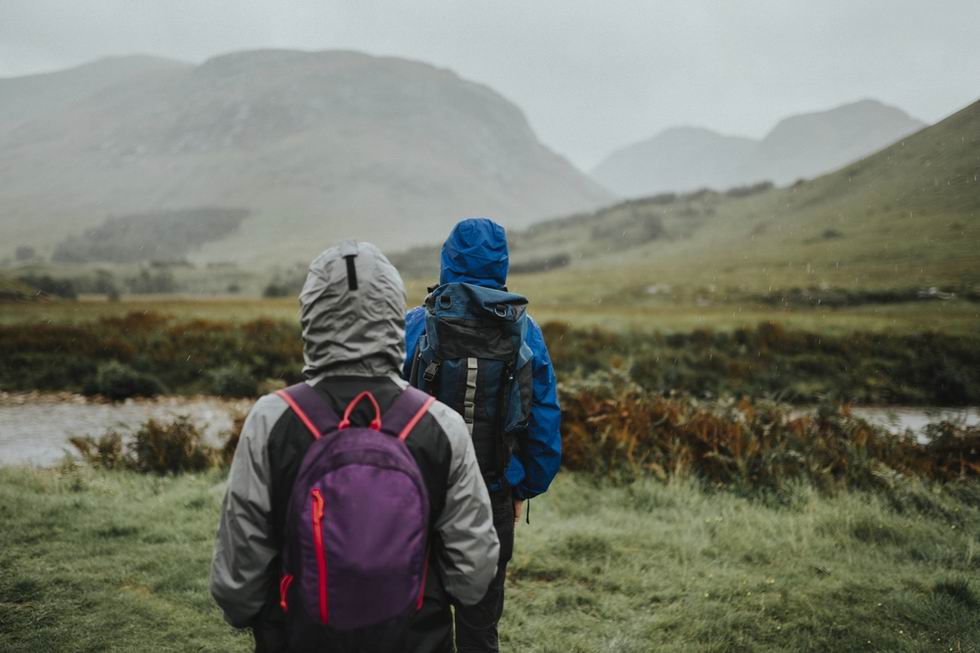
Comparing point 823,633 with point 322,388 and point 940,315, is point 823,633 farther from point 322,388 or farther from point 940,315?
point 940,315

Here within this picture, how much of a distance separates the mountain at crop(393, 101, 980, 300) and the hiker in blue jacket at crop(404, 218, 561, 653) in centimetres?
2433

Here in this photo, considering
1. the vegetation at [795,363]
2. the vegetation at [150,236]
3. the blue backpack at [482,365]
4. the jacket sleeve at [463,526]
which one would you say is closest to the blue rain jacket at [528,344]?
the blue backpack at [482,365]

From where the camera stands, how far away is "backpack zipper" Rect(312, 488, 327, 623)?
1.76 m

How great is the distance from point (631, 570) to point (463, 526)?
11.9 ft

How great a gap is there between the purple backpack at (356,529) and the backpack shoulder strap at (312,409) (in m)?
0.03

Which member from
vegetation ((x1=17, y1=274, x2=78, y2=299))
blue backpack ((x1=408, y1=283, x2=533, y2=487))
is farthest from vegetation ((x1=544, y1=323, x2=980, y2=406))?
vegetation ((x1=17, y1=274, x2=78, y2=299))

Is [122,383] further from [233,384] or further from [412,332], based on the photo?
[412,332]

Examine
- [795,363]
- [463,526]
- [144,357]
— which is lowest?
[795,363]

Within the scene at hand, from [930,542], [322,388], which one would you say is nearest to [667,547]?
[930,542]

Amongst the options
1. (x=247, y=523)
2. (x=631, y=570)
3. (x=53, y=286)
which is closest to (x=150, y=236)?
(x=53, y=286)

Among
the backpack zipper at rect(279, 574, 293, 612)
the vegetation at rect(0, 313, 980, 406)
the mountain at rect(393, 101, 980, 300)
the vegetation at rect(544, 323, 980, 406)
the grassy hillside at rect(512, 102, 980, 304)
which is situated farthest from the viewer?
the mountain at rect(393, 101, 980, 300)

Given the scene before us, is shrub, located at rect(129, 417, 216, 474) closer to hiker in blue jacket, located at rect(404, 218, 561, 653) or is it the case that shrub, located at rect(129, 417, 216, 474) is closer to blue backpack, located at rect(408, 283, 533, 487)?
hiker in blue jacket, located at rect(404, 218, 561, 653)

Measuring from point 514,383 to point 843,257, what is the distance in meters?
48.3

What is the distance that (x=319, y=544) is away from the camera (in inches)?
69.4
